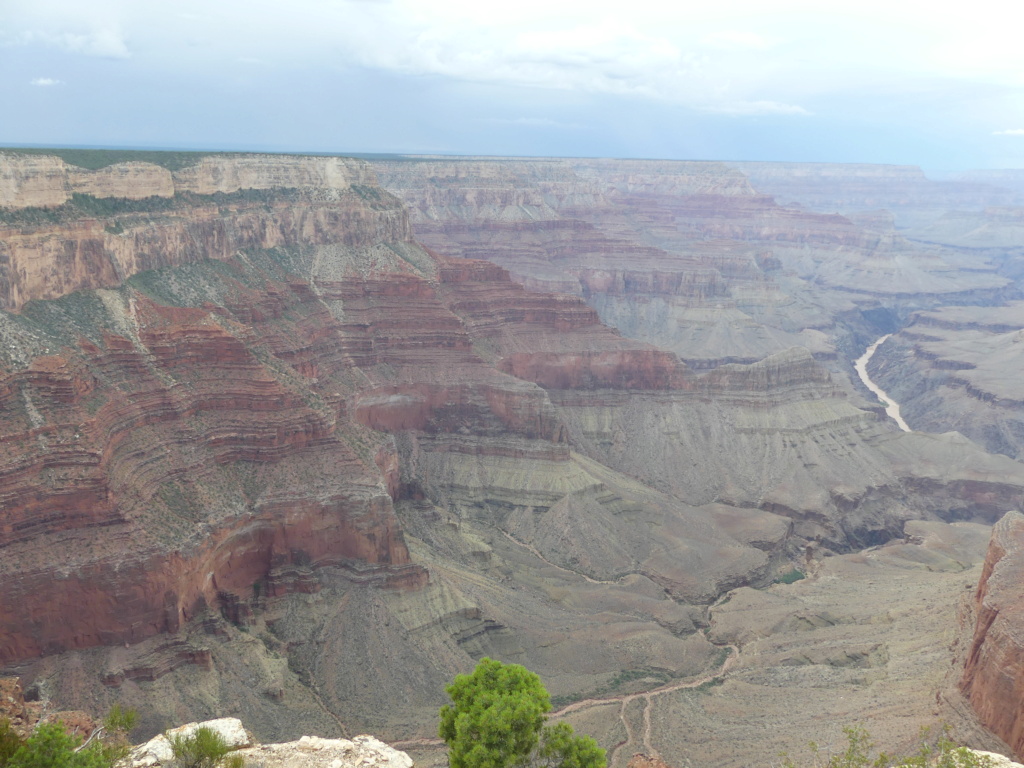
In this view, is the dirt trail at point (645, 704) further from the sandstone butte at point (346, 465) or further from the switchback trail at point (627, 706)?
the sandstone butte at point (346, 465)

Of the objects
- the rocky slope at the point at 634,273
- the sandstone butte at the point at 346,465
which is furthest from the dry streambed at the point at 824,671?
the rocky slope at the point at 634,273

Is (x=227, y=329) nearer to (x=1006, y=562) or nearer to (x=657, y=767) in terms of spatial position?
(x=657, y=767)

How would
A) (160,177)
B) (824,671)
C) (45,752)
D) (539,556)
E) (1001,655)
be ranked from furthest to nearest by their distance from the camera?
(160,177)
(539,556)
(824,671)
(1001,655)
(45,752)

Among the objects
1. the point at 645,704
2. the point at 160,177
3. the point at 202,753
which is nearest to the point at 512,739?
the point at 202,753

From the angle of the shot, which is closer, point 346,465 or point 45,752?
point 45,752

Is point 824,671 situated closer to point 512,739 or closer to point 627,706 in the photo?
point 627,706

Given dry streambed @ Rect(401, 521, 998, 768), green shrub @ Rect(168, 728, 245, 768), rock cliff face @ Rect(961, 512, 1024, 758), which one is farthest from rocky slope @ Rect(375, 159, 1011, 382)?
green shrub @ Rect(168, 728, 245, 768)

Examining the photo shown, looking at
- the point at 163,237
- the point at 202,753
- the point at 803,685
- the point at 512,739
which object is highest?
the point at 163,237

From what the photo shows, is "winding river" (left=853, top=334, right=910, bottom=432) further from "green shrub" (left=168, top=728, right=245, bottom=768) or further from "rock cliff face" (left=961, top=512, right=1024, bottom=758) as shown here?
"green shrub" (left=168, top=728, right=245, bottom=768)
